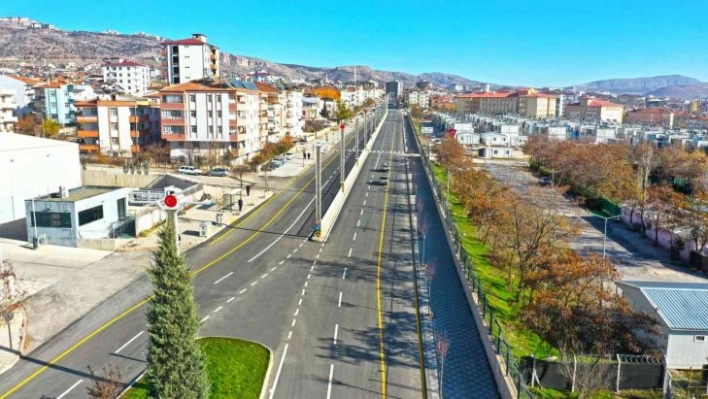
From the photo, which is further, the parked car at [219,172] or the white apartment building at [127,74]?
the white apartment building at [127,74]

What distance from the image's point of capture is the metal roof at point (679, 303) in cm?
1841

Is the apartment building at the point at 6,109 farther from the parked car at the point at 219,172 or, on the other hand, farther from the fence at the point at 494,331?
the fence at the point at 494,331

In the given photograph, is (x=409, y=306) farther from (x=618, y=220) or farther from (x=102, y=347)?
(x=618, y=220)

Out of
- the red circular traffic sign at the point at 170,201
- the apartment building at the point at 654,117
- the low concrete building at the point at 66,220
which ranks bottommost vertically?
the low concrete building at the point at 66,220

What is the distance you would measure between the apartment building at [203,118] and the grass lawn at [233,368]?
145ft

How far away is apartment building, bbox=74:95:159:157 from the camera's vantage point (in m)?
63.3

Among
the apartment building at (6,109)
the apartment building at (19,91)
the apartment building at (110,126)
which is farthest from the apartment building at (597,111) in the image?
the apartment building at (6,109)

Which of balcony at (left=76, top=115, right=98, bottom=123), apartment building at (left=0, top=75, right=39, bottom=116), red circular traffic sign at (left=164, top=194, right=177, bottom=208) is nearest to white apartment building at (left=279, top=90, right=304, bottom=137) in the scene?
balcony at (left=76, top=115, right=98, bottom=123)

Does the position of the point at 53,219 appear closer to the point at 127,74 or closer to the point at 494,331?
the point at 494,331

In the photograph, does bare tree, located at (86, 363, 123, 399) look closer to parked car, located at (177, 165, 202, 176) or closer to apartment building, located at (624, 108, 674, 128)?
parked car, located at (177, 165, 202, 176)

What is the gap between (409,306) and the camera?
22.3 m

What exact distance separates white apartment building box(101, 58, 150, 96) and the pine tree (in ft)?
486

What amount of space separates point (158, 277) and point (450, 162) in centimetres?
4507

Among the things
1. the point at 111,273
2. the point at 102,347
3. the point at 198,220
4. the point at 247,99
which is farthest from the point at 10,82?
the point at 102,347
